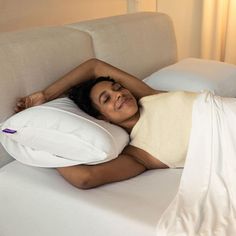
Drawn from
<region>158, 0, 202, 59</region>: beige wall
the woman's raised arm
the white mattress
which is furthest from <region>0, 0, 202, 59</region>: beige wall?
the white mattress

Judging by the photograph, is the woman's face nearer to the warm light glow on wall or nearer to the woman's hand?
the woman's hand

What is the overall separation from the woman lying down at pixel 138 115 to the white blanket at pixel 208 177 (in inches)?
3.1

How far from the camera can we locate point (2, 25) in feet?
7.52

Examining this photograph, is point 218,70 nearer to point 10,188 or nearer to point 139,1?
point 139,1

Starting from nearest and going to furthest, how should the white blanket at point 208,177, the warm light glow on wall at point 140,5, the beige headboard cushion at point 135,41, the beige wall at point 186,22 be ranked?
the white blanket at point 208,177
the beige headboard cushion at point 135,41
the warm light glow on wall at point 140,5
the beige wall at point 186,22

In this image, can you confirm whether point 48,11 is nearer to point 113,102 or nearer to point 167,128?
point 113,102

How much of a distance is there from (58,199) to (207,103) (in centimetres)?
65

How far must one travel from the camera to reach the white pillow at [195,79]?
2.31m

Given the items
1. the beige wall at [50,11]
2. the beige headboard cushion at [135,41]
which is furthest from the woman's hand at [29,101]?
the beige wall at [50,11]

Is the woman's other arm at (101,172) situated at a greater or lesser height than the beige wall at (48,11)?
lesser

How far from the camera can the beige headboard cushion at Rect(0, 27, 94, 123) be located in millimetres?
1677

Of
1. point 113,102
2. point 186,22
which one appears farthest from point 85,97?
point 186,22

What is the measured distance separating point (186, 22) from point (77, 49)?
204 centimetres

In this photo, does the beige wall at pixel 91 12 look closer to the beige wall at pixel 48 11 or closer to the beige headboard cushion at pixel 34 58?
the beige wall at pixel 48 11
